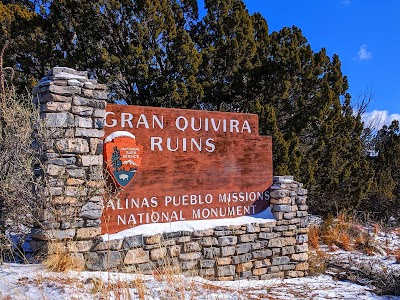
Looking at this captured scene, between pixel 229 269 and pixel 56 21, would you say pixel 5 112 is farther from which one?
pixel 56 21

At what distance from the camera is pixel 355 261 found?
9.29 m

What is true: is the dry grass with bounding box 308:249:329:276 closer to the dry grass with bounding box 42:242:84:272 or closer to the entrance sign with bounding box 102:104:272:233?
the entrance sign with bounding box 102:104:272:233

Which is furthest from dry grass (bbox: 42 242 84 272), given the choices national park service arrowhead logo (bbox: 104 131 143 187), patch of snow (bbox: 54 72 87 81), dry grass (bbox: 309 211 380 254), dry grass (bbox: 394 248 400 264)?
dry grass (bbox: 394 248 400 264)

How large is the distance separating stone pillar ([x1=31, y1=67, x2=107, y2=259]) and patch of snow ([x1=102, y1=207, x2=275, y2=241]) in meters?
0.49

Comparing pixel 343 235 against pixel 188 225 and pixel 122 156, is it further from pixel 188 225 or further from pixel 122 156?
pixel 122 156

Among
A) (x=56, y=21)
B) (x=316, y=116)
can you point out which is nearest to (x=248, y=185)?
(x=316, y=116)

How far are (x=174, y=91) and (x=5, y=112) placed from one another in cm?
509

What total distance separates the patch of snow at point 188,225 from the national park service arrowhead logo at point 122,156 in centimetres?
72

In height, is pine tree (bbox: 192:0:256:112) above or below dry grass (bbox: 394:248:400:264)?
above

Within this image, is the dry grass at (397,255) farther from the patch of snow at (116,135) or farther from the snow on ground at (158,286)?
the patch of snow at (116,135)

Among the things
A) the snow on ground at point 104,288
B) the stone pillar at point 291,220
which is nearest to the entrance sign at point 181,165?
the stone pillar at point 291,220

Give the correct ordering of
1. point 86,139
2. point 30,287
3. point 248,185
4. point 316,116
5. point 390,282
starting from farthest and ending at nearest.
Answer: point 316,116, point 248,185, point 390,282, point 86,139, point 30,287

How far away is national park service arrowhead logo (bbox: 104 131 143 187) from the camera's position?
6.52 metres

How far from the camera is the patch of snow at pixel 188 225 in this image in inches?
259
